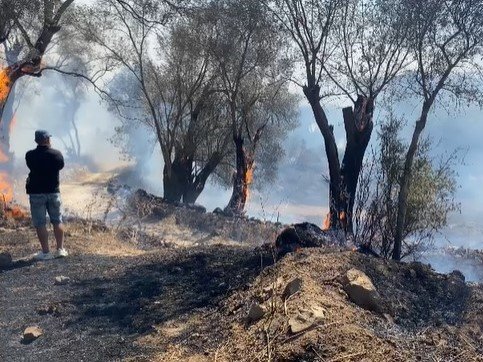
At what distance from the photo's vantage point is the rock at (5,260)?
7949 millimetres

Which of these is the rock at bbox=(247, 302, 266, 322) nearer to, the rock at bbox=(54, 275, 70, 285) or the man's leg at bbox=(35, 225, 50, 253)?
the rock at bbox=(54, 275, 70, 285)

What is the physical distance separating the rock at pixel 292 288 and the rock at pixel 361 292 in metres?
0.55

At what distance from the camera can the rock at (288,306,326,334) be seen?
474 cm

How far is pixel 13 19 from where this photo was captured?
12.7 metres

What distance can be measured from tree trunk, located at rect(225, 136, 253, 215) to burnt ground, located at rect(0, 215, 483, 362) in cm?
1140

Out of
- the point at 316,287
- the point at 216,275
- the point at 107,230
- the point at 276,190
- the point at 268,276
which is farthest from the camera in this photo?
the point at 276,190

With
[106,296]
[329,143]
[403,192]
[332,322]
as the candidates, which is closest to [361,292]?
[332,322]

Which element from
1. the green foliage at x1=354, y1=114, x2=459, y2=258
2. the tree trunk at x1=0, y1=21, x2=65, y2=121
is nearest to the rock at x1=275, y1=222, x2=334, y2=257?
the green foliage at x1=354, y1=114, x2=459, y2=258

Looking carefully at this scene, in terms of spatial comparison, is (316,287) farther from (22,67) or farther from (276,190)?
(276,190)

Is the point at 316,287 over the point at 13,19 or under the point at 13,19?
under

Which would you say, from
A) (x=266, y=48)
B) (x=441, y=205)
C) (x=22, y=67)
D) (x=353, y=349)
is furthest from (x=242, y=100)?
(x=353, y=349)

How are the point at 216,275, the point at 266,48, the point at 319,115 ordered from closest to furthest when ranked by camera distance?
the point at 216,275 < the point at 319,115 < the point at 266,48

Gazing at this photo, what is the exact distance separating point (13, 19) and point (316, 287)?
1038 centimetres

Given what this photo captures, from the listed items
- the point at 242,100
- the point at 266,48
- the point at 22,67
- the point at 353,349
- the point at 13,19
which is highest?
the point at 266,48
